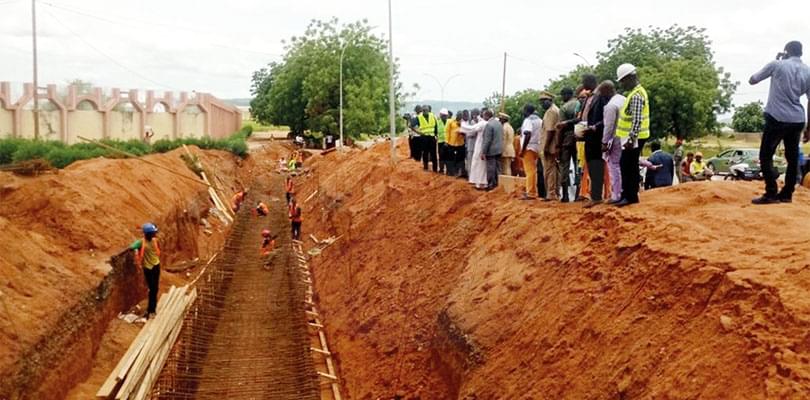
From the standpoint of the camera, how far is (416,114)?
683 inches

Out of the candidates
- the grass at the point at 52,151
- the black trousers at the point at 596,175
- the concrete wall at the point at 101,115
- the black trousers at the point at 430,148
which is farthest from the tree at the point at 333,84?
the black trousers at the point at 596,175

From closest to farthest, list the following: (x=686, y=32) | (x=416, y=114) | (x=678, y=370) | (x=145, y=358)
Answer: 1. (x=678, y=370)
2. (x=145, y=358)
3. (x=416, y=114)
4. (x=686, y=32)

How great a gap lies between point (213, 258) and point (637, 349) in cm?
1435

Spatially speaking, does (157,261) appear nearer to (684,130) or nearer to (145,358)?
(145,358)

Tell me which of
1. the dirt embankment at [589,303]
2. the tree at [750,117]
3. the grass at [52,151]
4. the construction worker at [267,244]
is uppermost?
the tree at [750,117]

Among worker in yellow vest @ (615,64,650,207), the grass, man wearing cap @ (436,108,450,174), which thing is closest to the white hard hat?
worker in yellow vest @ (615,64,650,207)

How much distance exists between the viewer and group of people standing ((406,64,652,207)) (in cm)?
816

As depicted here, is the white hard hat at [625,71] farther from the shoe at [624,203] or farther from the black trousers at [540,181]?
the black trousers at [540,181]

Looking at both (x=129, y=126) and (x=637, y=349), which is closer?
(x=637, y=349)

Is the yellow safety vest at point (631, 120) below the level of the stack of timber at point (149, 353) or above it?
above

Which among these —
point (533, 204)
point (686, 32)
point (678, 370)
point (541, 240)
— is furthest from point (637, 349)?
point (686, 32)

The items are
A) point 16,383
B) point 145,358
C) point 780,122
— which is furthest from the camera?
point 145,358

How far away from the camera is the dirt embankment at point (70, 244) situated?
9.41 m

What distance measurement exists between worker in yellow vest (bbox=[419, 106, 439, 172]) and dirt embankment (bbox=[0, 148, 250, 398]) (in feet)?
23.0
